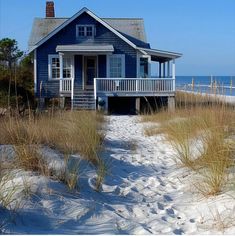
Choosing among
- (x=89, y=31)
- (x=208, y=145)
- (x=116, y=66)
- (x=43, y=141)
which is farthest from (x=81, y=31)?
(x=208, y=145)

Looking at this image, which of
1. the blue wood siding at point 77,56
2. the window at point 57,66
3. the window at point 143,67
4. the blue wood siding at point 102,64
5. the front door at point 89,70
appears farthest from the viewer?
the window at point 143,67

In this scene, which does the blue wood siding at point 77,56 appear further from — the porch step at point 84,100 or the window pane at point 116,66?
the porch step at point 84,100

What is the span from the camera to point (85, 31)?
27.2 meters

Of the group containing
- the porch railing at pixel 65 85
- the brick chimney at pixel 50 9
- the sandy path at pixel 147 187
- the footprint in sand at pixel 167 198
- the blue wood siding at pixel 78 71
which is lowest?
the footprint in sand at pixel 167 198

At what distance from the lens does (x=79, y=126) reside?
33.7ft

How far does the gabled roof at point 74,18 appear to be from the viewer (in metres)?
26.8

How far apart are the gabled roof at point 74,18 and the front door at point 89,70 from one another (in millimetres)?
2212

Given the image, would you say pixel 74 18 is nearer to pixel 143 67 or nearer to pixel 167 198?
pixel 143 67

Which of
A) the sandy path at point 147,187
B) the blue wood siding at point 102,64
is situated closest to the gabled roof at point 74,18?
the blue wood siding at point 102,64

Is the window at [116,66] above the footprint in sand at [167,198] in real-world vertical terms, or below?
above

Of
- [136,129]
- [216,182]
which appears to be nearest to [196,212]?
[216,182]

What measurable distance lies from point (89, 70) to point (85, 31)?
236 centimetres

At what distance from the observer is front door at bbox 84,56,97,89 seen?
27.7 metres

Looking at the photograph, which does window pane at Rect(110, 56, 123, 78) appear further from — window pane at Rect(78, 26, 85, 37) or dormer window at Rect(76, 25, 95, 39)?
window pane at Rect(78, 26, 85, 37)
